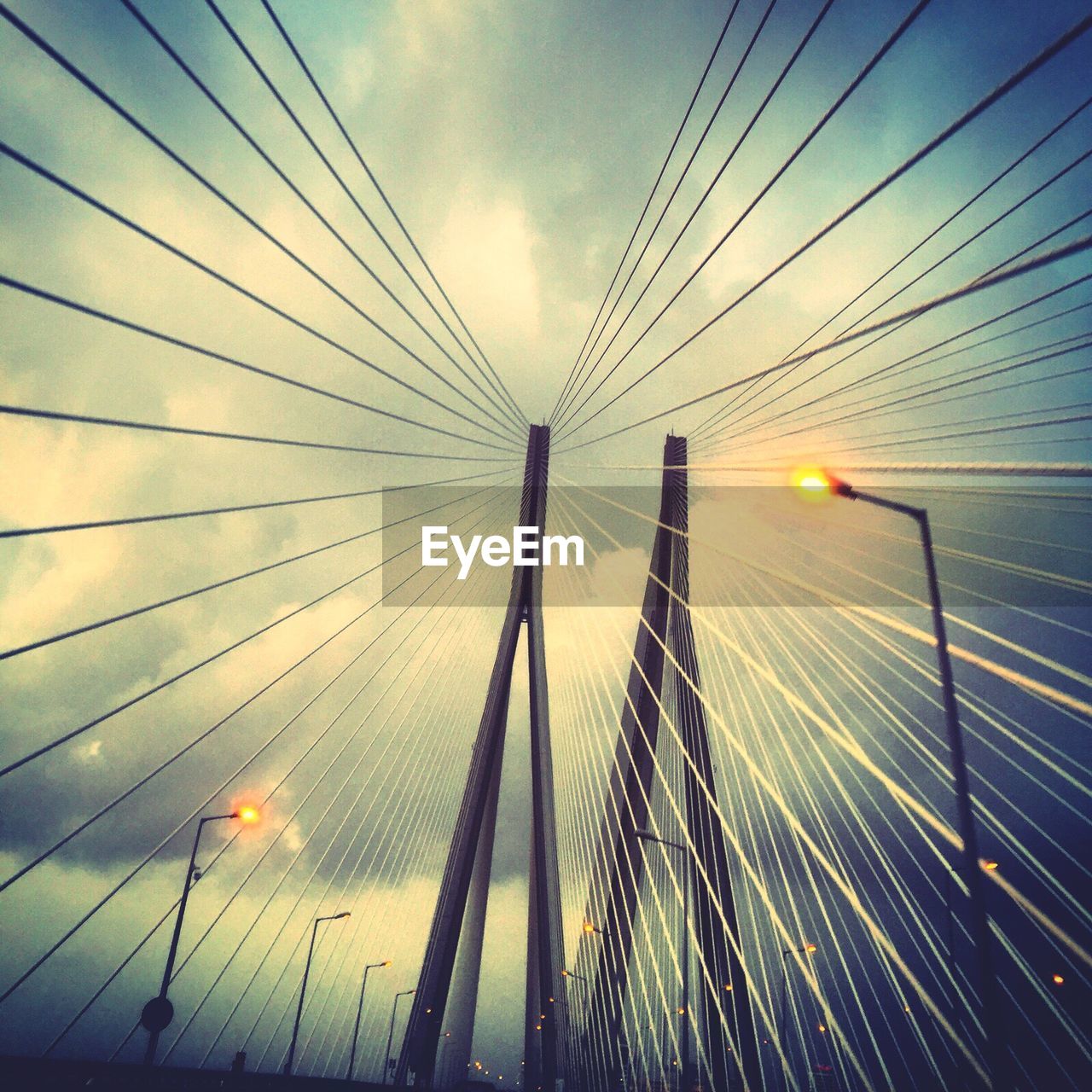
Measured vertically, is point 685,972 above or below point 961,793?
below

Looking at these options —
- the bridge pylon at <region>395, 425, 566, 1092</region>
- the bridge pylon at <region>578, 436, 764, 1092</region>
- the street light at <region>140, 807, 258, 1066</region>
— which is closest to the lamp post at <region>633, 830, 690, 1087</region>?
the bridge pylon at <region>578, 436, 764, 1092</region>

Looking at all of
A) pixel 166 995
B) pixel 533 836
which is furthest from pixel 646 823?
pixel 166 995

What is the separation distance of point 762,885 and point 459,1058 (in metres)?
20.8

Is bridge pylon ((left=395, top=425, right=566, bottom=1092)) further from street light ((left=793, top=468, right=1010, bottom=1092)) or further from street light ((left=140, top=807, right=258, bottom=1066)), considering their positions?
street light ((left=793, top=468, right=1010, bottom=1092))

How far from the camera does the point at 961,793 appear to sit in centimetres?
346

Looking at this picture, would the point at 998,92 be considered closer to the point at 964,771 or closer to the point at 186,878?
the point at 964,771

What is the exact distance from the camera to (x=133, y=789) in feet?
17.2

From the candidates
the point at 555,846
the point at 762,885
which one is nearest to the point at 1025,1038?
the point at 555,846

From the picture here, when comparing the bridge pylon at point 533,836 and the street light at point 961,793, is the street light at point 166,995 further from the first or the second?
the street light at point 961,793

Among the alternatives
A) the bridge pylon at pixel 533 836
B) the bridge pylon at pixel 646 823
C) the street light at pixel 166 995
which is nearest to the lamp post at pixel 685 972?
the bridge pylon at pixel 646 823

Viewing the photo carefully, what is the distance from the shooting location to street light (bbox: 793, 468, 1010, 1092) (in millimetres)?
2824

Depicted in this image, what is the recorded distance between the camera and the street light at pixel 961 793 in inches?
111

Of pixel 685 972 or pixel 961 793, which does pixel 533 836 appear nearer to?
pixel 685 972

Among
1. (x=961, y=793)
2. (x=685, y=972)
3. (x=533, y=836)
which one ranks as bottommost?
(x=685, y=972)
